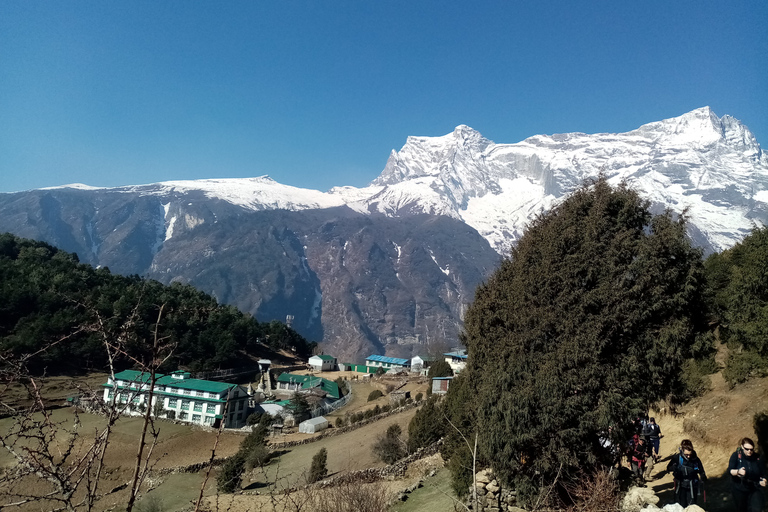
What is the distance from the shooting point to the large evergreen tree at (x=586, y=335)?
33.3 ft

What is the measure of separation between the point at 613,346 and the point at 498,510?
5142mm

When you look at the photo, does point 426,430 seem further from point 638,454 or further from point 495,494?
point 638,454

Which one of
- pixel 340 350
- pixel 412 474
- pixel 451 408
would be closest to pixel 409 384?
pixel 412 474

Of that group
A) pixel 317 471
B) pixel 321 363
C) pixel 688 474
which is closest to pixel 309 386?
pixel 321 363

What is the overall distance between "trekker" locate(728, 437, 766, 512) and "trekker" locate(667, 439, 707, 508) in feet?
2.01

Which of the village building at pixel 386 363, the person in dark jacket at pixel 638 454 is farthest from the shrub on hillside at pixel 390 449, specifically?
the village building at pixel 386 363

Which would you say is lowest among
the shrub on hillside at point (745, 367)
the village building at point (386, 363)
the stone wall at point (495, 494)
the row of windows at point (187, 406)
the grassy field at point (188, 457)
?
the village building at point (386, 363)

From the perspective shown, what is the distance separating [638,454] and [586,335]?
3.47m

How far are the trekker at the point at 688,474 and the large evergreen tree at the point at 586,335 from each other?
62.4 inches

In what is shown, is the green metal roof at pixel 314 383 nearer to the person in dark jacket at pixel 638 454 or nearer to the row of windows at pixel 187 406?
the row of windows at pixel 187 406

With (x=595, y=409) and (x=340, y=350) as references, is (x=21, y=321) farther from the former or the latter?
(x=340, y=350)

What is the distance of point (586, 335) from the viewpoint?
409 inches

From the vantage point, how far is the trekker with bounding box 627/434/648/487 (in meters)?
10.6

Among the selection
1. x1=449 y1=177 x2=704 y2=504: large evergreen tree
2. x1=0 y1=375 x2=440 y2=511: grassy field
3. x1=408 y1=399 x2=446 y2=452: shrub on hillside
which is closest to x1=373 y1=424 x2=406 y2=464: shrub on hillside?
x1=0 y1=375 x2=440 y2=511: grassy field
